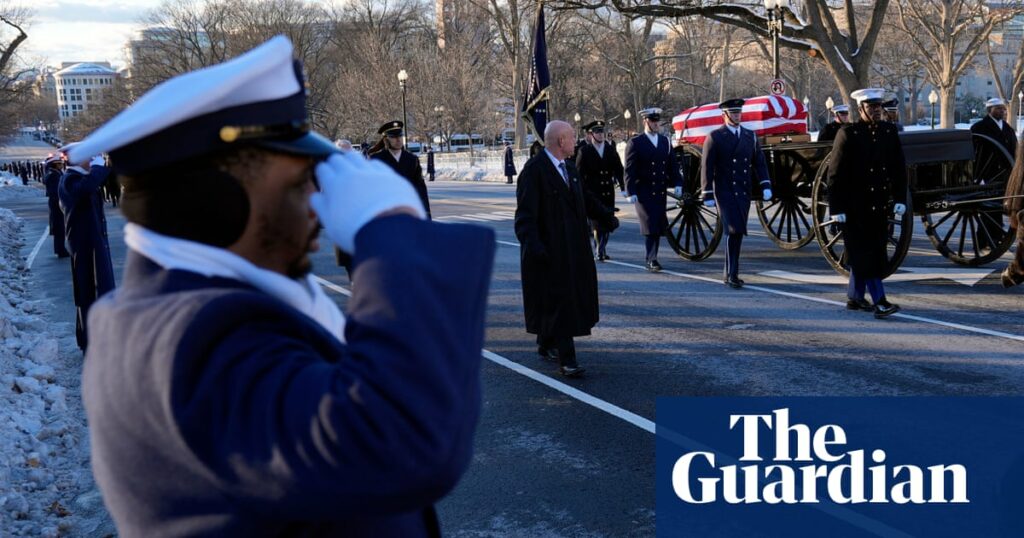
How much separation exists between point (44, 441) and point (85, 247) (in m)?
3.33

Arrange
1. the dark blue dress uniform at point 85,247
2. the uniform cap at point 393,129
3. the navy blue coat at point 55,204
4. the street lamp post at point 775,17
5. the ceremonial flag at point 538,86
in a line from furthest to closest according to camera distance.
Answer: the street lamp post at point 775,17, the navy blue coat at point 55,204, the ceremonial flag at point 538,86, the uniform cap at point 393,129, the dark blue dress uniform at point 85,247

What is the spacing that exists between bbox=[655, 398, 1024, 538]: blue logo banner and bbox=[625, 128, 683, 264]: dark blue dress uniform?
6.00 m

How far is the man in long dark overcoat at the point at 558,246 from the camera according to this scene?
6.65 meters

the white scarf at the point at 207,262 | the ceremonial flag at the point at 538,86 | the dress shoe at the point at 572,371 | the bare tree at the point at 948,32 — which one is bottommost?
the dress shoe at the point at 572,371

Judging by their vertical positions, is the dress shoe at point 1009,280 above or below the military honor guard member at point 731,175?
below

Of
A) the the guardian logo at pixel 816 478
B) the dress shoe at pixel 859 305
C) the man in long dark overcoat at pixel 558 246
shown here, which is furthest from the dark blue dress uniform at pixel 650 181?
the the guardian logo at pixel 816 478

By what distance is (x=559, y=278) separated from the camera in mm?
6672

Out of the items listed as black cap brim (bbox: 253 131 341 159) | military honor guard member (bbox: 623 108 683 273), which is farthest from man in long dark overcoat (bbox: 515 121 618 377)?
black cap brim (bbox: 253 131 341 159)

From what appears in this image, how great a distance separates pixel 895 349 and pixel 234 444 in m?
6.76

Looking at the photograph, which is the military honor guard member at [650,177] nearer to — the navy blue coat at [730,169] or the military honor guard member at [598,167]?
the military honor guard member at [598,167]

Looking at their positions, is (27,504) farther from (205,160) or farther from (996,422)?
(996,422)

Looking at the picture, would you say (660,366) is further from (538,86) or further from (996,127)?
(538,86)

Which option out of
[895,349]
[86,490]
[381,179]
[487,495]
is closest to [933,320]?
[895,349]

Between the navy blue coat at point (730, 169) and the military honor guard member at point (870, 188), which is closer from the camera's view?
the military honor guard member at point (870, 188)
